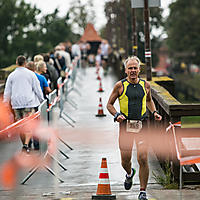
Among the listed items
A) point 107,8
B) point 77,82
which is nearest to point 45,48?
point 107,8

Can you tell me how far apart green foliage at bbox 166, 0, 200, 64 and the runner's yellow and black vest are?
81.0 meters

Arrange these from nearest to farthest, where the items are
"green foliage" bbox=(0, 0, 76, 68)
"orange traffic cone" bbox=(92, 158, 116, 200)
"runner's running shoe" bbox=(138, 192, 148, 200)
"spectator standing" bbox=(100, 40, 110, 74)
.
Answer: "runner's running shoe" bbox=(138, 192, 148, 200), "orange traffic cone" bbox=(92, 158, 116, 200), "spectator standing" bbox=(100, 40, 110, 74), "green foliage" bbox=(0, 0, 76, 68)

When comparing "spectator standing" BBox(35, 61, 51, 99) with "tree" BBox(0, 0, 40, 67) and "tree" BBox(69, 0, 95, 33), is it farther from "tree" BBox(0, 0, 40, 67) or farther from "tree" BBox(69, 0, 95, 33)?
"tree" BBox(69, 0, 95, 33)

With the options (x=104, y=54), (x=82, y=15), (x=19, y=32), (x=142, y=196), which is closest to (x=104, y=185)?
(x=142, y=196)

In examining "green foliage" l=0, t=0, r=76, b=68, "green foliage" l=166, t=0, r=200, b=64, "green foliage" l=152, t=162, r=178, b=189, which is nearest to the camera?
"green foliage" l=152, t=162, r=178, b=189

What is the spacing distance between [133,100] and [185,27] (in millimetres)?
87045

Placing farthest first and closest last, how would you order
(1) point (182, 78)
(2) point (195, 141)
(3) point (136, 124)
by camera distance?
(1) point (182, 78) < (2) point (195, 141) < (3) point (136, 124)

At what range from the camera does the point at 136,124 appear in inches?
328

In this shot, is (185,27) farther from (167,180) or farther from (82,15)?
Result: (167,180)

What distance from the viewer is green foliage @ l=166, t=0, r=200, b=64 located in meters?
90.4

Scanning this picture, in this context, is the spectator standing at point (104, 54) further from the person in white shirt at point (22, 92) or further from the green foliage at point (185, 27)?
the green foliage at point (185, 27)

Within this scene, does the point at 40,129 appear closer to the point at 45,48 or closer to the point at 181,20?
the point at 45,48

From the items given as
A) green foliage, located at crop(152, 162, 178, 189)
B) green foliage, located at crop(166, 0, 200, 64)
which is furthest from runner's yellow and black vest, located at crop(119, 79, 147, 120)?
green foliage, located at crop(166, 0, 200, 64)

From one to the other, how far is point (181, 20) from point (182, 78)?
32705 millimetres
